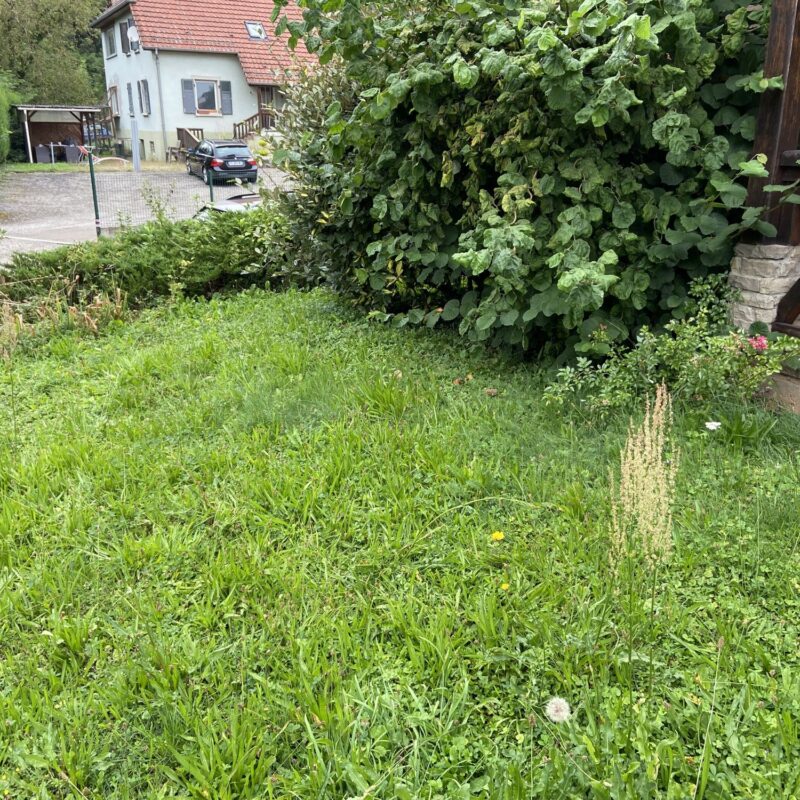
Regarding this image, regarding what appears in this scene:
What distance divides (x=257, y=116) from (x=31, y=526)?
1084 inches

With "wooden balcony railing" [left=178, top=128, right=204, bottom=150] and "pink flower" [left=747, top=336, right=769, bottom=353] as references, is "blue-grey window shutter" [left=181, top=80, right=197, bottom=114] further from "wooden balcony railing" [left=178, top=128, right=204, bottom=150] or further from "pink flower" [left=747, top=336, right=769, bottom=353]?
"pink flower" [left=747, top=336, right=769, bottom=353]

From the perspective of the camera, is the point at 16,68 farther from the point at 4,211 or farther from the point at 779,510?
the point at 779,510

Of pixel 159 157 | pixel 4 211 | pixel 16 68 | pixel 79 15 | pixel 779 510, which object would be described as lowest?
pixel 779 510

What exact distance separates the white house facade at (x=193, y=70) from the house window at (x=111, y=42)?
6.91 feet

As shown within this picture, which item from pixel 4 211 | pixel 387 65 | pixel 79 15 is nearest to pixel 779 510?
pixel 387 65

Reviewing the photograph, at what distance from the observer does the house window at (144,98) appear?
93.2 ft

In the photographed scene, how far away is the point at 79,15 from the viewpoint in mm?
34406

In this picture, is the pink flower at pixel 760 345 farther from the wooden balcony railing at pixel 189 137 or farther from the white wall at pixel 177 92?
the white wall at pixel 177 92

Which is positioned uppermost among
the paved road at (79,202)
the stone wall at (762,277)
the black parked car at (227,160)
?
the black parked car at (227,160)

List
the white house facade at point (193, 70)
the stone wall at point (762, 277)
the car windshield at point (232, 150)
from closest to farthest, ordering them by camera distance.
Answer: the stone wall at point (762, 277) → the car windshield at point (232, 150) → the white house facade at point (193, 70)

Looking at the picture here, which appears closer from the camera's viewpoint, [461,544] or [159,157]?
[461,544]

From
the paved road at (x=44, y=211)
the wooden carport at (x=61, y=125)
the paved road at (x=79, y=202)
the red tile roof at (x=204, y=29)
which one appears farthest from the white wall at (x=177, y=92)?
the paved road at (x=44, y=211)

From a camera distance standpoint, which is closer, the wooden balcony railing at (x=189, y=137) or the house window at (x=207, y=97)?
the wooden balcony railing at (x=189, y=137)

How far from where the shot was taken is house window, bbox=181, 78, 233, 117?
28.0m
